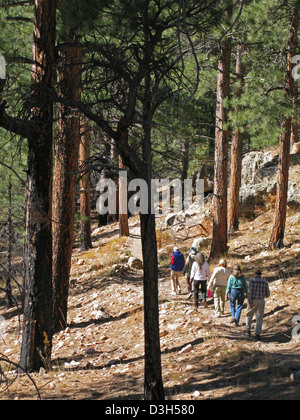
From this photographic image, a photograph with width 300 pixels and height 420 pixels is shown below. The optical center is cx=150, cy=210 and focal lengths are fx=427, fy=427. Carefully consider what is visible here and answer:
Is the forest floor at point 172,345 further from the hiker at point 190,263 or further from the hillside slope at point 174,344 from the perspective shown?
the hiker at point 190,263

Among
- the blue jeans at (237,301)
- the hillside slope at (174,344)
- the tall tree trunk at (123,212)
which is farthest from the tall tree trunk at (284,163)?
the tall tree trunk at (123,212)

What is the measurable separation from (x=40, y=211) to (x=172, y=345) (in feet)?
12.9

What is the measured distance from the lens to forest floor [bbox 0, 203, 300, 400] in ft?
21.6

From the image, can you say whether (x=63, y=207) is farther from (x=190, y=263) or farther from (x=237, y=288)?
(x=237, y=288)

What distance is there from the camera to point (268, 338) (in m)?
9.07

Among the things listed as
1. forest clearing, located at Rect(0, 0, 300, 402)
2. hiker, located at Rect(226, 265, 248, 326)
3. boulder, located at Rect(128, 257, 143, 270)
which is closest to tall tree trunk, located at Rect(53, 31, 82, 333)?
forest clearing, located at Rect(0, 0, 300, 402)

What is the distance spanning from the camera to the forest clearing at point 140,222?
20.3 ft

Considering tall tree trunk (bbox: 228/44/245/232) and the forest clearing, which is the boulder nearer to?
the forest clearing

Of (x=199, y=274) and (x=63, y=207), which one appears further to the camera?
(x=199, y=274)

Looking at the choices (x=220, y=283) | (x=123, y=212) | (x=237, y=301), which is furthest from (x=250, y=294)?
(x=123, y=212)

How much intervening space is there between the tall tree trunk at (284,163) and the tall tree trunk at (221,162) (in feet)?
5.97

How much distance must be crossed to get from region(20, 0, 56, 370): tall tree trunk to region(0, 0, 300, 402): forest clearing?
0.09 feet

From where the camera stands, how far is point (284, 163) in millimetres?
14461
